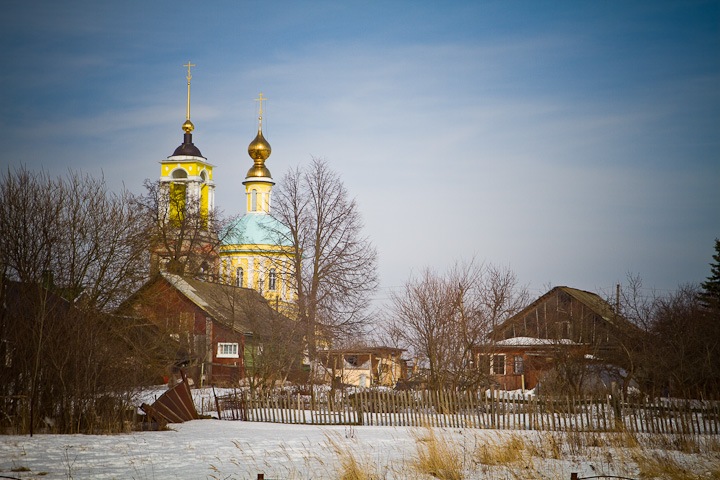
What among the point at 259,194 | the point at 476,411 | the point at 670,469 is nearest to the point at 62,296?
the point at 476,411

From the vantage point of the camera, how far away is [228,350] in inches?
1880

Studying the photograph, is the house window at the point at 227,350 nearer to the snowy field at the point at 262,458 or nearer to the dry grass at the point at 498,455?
the snowy field at the point at 262,458

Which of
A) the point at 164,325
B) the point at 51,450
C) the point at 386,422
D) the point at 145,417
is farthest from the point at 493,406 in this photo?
the point at 164,325

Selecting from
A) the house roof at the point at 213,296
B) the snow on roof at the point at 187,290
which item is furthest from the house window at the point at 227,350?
the snow on roof at the point at 187,290

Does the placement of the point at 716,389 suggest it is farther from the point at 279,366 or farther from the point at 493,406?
the point at 279,366

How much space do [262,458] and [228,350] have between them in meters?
34.4

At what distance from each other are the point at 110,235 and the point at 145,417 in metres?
9.36

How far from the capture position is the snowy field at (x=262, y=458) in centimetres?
1201

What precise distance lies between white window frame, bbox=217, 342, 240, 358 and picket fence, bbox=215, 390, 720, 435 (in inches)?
863

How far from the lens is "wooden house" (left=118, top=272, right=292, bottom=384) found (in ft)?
129

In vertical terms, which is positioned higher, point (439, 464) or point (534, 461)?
point (439, 464)

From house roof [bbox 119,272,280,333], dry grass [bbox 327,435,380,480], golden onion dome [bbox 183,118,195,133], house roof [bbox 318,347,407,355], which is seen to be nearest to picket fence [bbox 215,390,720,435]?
dry grass [bbox 327,435,380,480]

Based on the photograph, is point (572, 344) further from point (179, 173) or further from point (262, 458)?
point (179, 173)

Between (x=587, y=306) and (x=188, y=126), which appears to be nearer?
(x=587, y=306)
